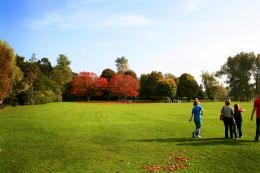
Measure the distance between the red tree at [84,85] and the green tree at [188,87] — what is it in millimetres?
32371

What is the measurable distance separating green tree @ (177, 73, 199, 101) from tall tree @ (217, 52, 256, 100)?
12.9m

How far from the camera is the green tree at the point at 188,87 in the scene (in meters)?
118

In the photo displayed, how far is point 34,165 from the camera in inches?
500

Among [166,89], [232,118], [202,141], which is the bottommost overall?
[202,141]

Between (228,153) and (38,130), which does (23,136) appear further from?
(228,153)

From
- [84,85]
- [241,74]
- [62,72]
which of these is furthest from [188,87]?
[62,72]

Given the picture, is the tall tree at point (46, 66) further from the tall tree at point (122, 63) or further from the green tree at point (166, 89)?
the tall tree at point (122, 63)

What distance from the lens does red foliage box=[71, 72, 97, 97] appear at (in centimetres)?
11131

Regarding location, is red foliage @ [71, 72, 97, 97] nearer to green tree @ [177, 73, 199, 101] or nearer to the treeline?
the treeline

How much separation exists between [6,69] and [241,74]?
79.8 meters

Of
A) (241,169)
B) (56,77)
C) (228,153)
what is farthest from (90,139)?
(56,77)

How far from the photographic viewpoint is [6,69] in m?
53.1

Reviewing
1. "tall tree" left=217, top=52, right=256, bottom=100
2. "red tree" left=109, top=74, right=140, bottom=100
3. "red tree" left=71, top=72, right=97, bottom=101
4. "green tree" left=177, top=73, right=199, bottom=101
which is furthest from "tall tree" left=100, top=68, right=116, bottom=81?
"tall tree" left=217, top=52, right=256, bottom=100

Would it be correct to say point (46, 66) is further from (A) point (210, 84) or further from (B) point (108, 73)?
(A) point (210, 84)
